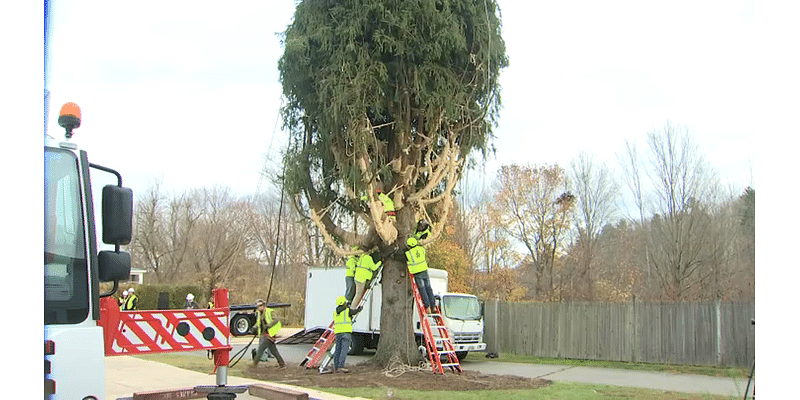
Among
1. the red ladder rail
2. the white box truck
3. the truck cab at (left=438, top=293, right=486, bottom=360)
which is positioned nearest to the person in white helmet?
the red ladder rail

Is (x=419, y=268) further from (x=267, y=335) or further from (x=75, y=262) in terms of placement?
(x=75, y=262)

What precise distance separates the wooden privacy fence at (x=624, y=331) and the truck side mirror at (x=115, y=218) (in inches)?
533

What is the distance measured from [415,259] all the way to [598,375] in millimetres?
5052

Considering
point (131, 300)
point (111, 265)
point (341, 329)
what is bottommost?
point (341, 329)

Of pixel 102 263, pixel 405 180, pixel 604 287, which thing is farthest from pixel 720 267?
pixel 102 263

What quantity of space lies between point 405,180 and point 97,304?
403 inches

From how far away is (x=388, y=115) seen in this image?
12945 mm

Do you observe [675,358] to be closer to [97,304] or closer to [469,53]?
[469,53]

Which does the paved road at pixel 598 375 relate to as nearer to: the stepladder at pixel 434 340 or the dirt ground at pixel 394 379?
the dirt ground at pixel 394 379

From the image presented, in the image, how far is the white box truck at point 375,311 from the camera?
54.4 ft

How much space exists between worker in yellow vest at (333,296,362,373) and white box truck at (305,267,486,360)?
5.92 ft

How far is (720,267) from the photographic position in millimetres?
14781

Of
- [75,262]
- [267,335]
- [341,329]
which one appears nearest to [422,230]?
[341,329]

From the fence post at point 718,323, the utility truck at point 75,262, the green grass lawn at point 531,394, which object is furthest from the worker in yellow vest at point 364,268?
the utility truck at point 75,262
